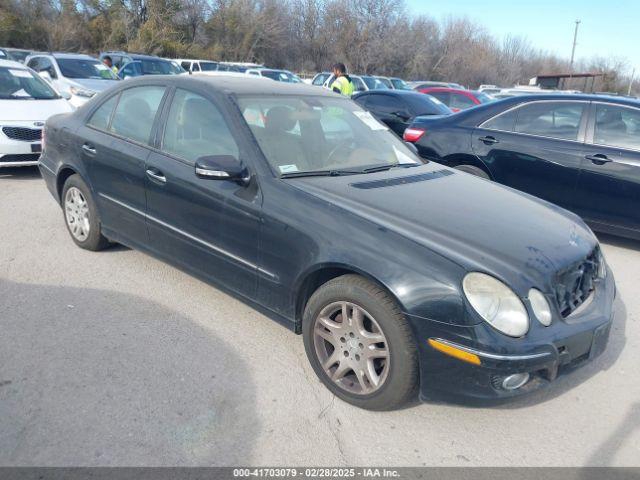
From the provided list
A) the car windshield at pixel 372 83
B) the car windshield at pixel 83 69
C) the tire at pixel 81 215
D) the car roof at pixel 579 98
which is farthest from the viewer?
the car windshield at pixel 372 83

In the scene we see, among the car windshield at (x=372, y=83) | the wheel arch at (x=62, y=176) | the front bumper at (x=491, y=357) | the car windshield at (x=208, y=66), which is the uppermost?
the car windshield at (x=208, y=66)

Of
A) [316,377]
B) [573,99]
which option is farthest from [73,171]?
[573,99]

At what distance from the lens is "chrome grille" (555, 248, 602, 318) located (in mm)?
2830

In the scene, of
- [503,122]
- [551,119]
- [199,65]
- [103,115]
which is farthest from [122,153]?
[199,65]

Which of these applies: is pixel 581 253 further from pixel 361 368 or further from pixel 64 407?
pixel 64 407

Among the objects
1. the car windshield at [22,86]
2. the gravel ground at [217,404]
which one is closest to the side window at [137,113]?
the gravel ground at [217,404]

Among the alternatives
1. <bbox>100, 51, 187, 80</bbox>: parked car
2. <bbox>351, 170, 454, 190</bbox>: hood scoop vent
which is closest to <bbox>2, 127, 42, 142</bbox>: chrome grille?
<bbox>351, 170, 454, 190</bbox>: hood scoop vent

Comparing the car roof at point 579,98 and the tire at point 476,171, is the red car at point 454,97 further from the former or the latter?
the tire at point 476,171

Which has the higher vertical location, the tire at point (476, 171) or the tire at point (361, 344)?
the tire at point (476, 171)

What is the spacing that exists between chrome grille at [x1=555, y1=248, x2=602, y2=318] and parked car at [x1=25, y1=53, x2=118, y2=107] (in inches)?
439

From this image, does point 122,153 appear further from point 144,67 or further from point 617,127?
point 144,67

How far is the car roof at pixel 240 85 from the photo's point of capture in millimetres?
3809

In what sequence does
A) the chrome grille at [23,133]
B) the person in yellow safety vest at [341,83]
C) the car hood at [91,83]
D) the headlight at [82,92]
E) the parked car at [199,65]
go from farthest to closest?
1. the parked car at [199,65]
2. the car hood at [91,83]
3. the headlight at [82,92]
4. the person in yellow safety vest at [341,83]
5. the chrome grille at [23,133]

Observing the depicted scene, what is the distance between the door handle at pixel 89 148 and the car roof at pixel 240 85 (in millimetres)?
612
